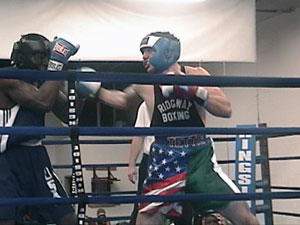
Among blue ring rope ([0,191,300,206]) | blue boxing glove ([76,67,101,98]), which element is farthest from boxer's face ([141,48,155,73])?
blue ring rope ([0,191,300,206])

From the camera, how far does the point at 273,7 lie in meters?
5.42

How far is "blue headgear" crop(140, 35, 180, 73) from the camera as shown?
221 cm

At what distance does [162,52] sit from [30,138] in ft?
1.92

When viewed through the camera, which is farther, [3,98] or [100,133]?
[3,98]

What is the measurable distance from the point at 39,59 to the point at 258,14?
13.0ft

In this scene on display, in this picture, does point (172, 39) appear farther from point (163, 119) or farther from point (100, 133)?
point (100, 133)

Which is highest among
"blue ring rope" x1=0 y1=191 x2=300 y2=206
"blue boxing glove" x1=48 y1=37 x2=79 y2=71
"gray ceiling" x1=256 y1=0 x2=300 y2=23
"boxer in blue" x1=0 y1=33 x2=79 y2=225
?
"gray ceiling" x1=256 y1=0 x2=300 y2=23

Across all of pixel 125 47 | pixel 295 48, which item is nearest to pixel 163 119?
pixel 125 47

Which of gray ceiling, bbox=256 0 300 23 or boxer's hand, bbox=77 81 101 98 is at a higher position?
gray ceiling, bbox=256 0 300 23

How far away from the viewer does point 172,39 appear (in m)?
2.26

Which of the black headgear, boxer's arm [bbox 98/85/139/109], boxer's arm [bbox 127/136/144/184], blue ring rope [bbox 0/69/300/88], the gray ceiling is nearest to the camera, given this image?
blue ring rope [bbox 0/69/300/88]

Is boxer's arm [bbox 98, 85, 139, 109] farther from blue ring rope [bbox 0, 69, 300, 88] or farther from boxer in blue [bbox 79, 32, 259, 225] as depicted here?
blue ring rope [bbox 0, 69, 300, 88]

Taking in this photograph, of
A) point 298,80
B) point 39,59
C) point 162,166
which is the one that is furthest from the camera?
point 162,166

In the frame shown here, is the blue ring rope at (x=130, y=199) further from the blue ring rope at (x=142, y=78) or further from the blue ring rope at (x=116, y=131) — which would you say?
the blue ring rope at (x=142, y=78)
